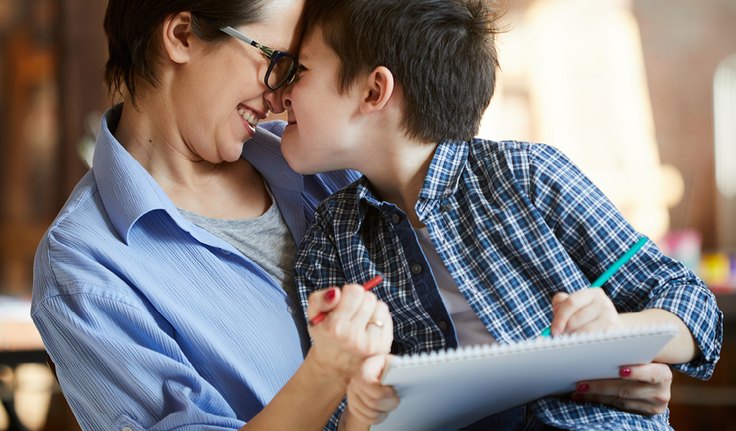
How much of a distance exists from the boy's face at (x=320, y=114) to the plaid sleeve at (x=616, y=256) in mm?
332

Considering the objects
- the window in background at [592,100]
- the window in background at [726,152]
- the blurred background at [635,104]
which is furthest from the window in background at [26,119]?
the window in background at [726,152]

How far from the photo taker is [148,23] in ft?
5.54

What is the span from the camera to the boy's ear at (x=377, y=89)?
1660 millimetres

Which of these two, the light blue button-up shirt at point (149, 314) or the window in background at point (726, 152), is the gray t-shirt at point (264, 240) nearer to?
the light blue button-up shirt at point (149, 314)

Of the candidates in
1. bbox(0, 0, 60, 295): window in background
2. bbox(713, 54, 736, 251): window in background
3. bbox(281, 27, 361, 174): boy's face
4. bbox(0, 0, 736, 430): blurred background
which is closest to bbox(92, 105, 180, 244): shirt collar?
bbox(281, 27, 361, 174): boy's face

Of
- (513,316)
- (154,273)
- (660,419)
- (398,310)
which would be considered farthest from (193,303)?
(660,419)

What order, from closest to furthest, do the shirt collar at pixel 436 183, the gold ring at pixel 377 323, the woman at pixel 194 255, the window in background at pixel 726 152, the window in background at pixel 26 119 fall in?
1. the gold ring at pixel 377 323
2. the woman at pixel 194 255
3. the shirt collar at pixel 436 183
4. the window in background at pixel 726 152
5. the window in background at pixel 26 119

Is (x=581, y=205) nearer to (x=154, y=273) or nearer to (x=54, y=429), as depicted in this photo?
(x=154, y=273)

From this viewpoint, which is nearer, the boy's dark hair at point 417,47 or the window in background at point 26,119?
the boy's dark hair at point 417,47

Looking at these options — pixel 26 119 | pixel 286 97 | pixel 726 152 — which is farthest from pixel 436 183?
pixel 26 119

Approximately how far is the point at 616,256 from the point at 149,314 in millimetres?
738

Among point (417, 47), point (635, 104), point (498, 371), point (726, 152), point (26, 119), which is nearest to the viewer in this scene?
point (498, 371)

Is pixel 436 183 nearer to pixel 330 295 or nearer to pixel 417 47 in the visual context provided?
pixel 417 47

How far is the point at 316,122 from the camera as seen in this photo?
65.6 inches
